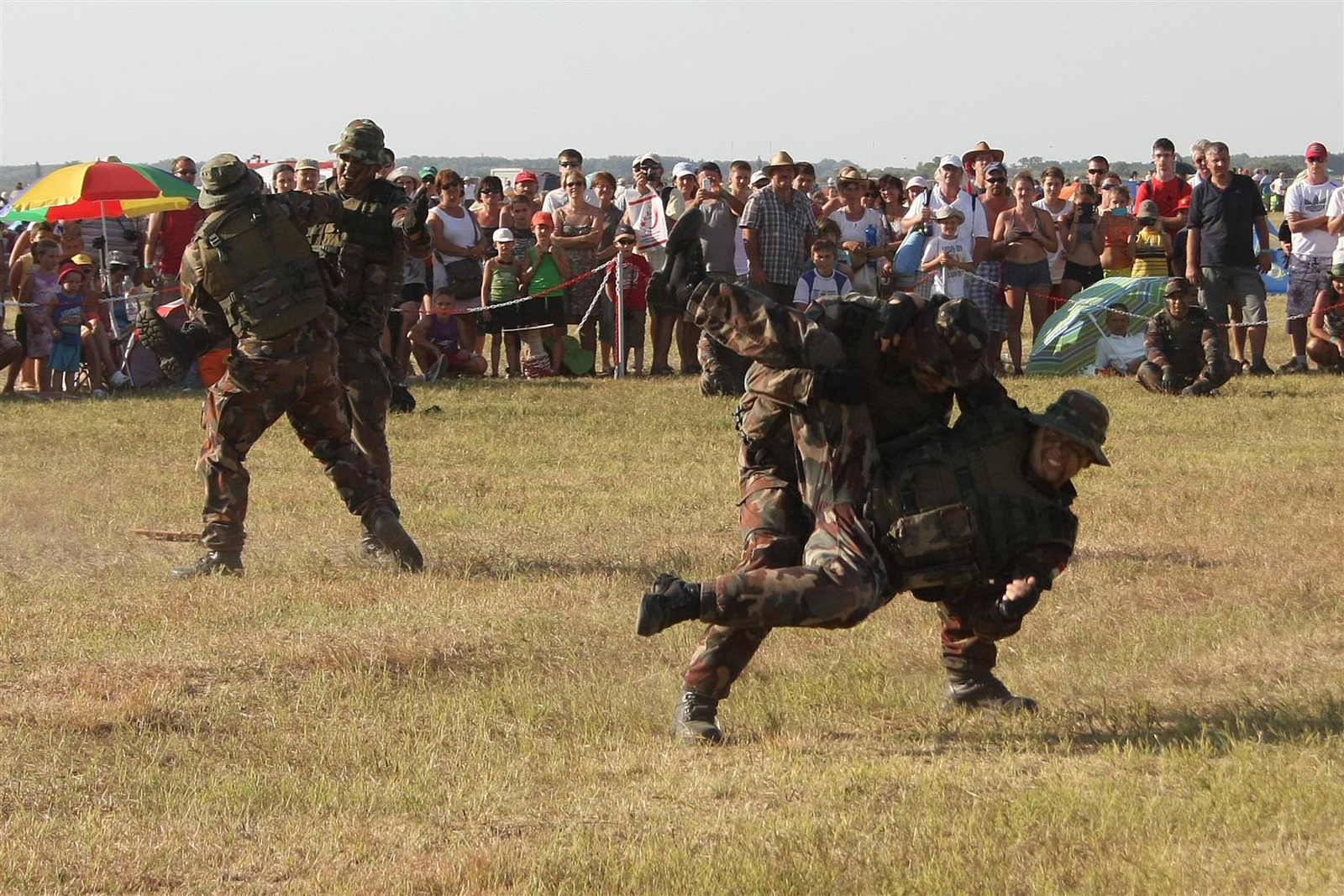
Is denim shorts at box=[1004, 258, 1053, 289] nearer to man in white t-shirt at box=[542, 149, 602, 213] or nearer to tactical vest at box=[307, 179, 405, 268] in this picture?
man in white t-shirt at box=[542, 149, 602, 213]

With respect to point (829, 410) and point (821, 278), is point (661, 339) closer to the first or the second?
point (821, 278)

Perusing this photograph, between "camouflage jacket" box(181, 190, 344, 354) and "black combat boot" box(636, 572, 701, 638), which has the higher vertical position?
"camouflage jacket" box(181, 190, 344, 354)

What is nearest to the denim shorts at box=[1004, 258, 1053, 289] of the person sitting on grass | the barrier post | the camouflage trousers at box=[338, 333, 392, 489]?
the person sitting on grass

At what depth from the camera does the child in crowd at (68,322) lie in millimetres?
16281

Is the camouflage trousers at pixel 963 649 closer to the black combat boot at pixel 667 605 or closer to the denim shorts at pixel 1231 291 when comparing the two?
the black combat boot at pixel 667 605

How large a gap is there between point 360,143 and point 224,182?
0.85 metres

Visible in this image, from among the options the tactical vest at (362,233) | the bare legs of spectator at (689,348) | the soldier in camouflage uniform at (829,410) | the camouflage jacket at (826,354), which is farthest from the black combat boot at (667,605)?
the bare legs of spectator at (689,348)

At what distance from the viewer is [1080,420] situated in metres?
5.83

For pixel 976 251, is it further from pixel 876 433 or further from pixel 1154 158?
pixel 876 433

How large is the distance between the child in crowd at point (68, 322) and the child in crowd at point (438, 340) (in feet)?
9.51

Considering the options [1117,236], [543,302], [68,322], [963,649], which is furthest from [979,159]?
[963,649]

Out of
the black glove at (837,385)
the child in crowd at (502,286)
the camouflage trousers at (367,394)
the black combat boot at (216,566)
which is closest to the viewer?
the black glove at (837,385)

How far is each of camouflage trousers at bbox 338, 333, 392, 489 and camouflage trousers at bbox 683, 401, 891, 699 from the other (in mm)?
3696

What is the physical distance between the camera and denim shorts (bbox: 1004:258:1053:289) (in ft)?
57.3
